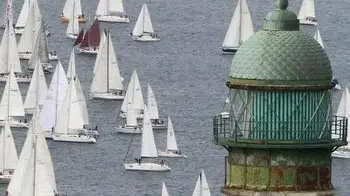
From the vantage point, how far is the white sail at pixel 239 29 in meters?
150

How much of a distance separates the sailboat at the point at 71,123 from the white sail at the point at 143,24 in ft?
118

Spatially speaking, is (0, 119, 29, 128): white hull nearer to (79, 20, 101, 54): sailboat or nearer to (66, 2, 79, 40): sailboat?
(79, 20, 101, 54): sailboat

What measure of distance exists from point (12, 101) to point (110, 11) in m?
48.7

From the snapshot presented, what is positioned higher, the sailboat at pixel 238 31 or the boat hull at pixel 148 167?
the sailboat at pixel 238 31

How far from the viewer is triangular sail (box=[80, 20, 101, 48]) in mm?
148125

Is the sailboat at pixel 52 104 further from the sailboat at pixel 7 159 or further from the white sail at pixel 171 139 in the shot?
the sailboat at pixel 7 159

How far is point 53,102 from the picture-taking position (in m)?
120

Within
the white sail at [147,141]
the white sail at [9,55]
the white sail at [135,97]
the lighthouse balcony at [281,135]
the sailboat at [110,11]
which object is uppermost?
the sailboat at [110,11]

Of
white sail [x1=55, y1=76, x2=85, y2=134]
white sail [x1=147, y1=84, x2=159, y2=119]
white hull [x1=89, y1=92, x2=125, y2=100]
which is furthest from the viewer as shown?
white hull [x1=89, y1=92, x2=125, y2=100]

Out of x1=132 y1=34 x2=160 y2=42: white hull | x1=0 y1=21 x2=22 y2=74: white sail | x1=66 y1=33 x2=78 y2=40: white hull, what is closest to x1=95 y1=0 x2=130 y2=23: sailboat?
x1=66 y1=33 x2=78 y2=40: white hull

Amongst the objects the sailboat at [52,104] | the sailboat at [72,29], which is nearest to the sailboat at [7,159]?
the sailboat at [52,104]

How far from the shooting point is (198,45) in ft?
531

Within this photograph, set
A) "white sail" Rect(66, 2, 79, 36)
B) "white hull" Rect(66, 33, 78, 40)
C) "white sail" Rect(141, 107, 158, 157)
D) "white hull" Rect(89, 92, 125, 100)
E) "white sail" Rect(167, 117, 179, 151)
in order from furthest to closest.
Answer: "white sail" Rect(66, 2, 79, 36) → "white hull" Rect(66, 33, 78, 40) → "white hull" Rect(89, 92, 125, 100) → "white sail" Rect(167, 117, 179, 151) → "white sail" Rect(141, 107, 158, 157)

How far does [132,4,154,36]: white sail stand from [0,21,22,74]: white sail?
1551cm
